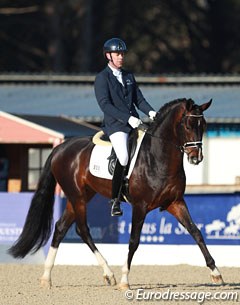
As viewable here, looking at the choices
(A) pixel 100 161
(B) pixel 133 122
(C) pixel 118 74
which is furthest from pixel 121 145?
(C) pixel 118 74

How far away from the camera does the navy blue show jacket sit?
10.2 m

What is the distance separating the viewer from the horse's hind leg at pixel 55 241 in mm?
10617

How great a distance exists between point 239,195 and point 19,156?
24.7ft

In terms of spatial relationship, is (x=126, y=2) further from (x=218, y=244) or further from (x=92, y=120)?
(x=218, y=244)

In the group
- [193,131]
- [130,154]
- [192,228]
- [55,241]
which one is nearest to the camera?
[193,131]

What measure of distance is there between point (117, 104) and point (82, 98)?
14.4 meters

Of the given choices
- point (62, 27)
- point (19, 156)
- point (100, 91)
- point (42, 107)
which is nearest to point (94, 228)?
point (100, 91)

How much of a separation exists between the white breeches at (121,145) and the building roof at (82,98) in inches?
455

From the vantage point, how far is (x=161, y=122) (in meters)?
10.1

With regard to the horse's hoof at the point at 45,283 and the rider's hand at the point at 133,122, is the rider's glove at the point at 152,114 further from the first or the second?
the horse's hoof at the point at 45,283

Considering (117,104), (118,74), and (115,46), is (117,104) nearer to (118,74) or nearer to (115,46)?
(118,74)

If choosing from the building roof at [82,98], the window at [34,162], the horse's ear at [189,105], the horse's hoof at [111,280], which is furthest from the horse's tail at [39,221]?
the building roof at [82,98]

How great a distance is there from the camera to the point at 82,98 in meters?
24.8

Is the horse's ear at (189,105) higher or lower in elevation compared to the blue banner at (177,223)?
higher
